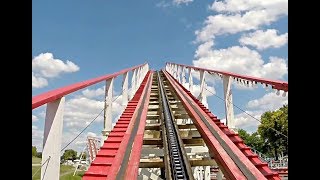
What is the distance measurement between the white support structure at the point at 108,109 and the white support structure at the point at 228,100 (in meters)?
2.03

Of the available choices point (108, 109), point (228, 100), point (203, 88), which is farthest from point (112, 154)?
point (203, 88)

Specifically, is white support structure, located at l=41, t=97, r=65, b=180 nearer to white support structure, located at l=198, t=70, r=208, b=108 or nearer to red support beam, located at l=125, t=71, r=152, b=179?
red support beam, located at l=125, t=71, r=152, b=179

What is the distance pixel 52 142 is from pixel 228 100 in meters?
4.61

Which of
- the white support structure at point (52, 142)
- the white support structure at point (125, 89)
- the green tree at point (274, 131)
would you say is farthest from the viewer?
the green tree at point (274, 131)

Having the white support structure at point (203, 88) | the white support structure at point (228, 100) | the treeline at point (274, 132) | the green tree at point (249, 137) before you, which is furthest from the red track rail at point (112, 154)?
the green tree at point (249, 137)

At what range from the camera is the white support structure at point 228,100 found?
633cm

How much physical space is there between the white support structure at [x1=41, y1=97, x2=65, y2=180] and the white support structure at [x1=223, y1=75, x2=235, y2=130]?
4422 mm

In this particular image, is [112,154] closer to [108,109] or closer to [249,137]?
[108,109]

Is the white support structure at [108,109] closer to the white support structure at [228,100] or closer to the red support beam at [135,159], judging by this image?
the red support beam at [135,159]
